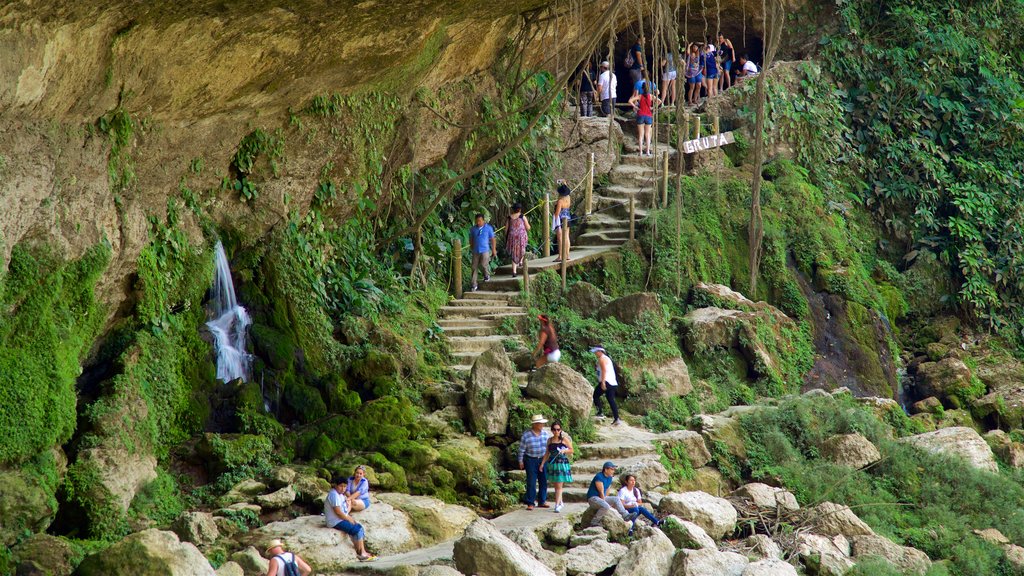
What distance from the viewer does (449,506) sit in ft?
35.9

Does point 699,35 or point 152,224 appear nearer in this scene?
point 152,224

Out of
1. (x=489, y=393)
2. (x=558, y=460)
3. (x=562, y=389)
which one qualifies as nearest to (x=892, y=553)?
(x=558, y=460)

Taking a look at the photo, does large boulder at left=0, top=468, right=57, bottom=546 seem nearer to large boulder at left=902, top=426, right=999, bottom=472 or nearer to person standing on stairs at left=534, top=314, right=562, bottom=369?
person standing on stairs at left=534, top=314, right=562, bottom=369

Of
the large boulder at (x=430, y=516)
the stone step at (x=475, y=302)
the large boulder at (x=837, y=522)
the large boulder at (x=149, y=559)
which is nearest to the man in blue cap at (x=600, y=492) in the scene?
the large boulder at (x=430, y=516)

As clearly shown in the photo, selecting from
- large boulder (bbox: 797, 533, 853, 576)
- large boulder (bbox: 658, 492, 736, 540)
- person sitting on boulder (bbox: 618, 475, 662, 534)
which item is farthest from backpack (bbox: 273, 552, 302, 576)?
large boulder (bbox: 797, 533, 853, 576)

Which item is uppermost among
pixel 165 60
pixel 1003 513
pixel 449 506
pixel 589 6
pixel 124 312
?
pixel 589 6

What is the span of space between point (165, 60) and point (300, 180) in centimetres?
374

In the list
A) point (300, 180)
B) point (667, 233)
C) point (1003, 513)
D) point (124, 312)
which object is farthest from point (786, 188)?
point (124, 312)

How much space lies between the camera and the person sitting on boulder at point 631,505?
10.7 metres

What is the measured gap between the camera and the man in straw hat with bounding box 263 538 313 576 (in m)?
8.48

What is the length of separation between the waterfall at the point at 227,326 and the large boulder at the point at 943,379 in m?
11.4

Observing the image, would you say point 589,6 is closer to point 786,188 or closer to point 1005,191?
point 786,188

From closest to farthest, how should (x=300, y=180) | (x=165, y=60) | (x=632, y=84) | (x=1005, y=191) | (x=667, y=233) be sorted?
(x=165, y=60) → (x=300, y=180) → (x=667, y=233) → (x=1005, y=191) → (x=632, y=84)

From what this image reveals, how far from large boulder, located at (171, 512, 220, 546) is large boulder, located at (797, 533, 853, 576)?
564 cm
